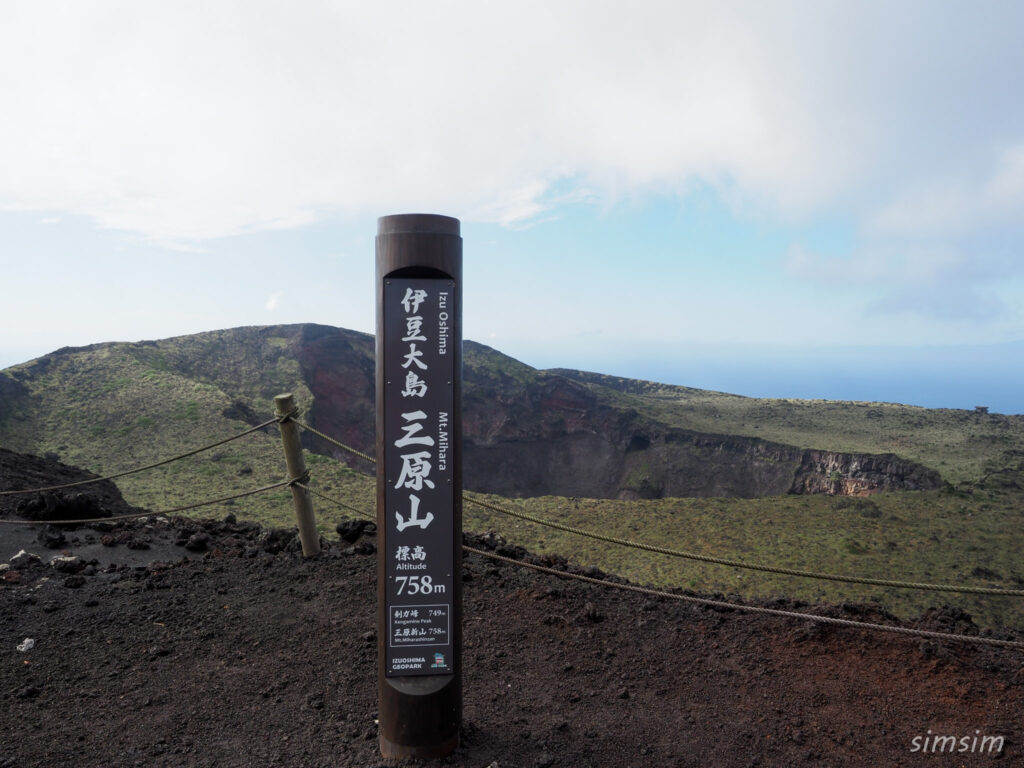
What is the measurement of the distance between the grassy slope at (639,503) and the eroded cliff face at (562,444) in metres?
2.05

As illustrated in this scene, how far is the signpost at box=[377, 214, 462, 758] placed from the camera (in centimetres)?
314

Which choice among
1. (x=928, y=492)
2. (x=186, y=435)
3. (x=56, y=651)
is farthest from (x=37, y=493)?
(x=928, y=492)

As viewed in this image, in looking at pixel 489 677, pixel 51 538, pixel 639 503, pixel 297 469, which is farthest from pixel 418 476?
pixel 639 503

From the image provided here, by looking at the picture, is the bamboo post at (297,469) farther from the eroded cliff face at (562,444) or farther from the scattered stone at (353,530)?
the eroded cliff face at (562,444)

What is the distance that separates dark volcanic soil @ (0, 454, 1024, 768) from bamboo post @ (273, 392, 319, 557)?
0.80ft

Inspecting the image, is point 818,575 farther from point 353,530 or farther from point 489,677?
point 353,530

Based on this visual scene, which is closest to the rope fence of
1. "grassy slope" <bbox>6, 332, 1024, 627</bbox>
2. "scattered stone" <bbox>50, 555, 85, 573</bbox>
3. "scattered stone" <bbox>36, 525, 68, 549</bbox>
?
"scattered stone" <bbox>36, 525, 68, 549</bbox>

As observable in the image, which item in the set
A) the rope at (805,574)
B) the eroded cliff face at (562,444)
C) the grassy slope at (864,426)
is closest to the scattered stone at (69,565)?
the rope at (805,574)

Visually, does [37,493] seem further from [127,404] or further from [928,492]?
[928,492]

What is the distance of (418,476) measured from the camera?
3209mm

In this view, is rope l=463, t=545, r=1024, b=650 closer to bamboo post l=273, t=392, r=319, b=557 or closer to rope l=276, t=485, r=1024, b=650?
rope l=276, t=485, r=1024, b=650

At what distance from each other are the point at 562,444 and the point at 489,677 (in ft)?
99.3

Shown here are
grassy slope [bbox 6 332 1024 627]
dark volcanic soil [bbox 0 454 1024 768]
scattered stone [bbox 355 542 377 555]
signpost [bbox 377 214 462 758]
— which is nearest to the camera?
signpost [bbox 377 214 462 758]

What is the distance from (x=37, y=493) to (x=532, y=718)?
7.22 meters
